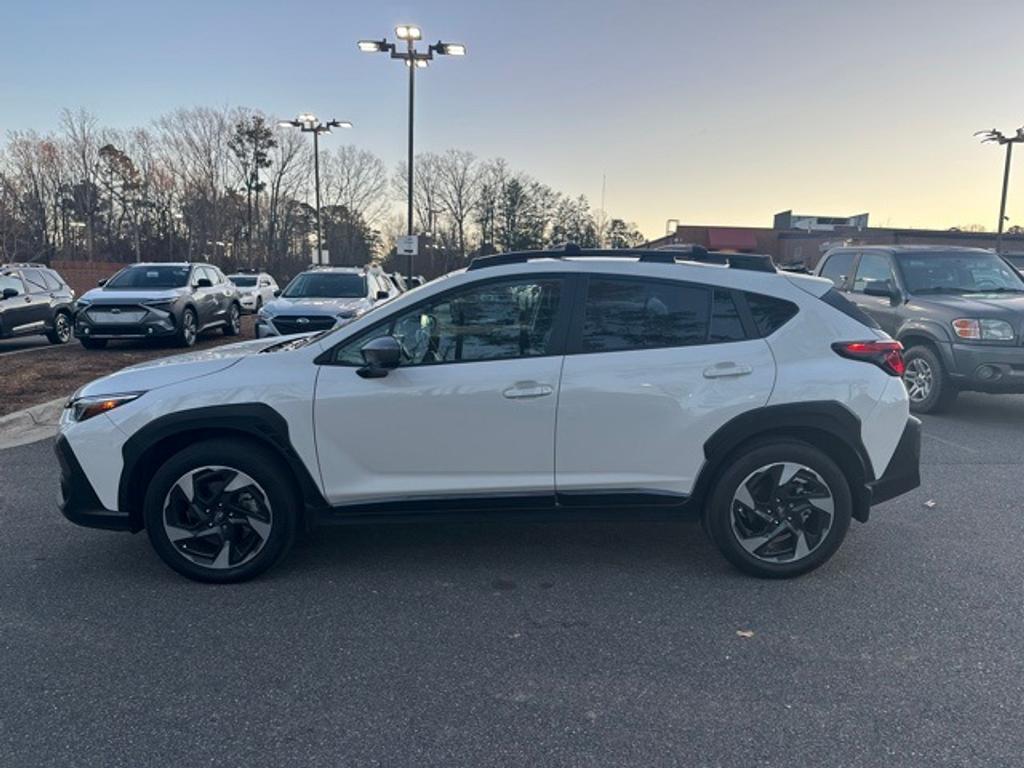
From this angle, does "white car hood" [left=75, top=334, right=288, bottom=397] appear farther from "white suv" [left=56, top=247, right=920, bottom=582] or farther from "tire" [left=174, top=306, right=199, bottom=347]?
"tire" [left=174, top=306, right=199, bottom=347]

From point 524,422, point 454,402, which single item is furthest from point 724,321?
point 454,402

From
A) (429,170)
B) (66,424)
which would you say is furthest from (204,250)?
(66,424)

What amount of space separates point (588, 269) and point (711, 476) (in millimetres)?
1315

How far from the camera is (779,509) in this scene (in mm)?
3725

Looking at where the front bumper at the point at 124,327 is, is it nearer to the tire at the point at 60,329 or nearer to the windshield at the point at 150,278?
the windshield at the point at 150,278

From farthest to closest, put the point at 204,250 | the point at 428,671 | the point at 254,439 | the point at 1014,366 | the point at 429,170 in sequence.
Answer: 1. the point at 429,170
2. the point at 204,250
3. the point at 1014,366
4. the point at 254,439
5. the point at 428,671

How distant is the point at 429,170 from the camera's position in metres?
70.6

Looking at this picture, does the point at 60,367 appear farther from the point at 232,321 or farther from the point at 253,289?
the point at 253,289

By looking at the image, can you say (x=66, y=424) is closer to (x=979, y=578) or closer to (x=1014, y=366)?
(x=979, y=578)

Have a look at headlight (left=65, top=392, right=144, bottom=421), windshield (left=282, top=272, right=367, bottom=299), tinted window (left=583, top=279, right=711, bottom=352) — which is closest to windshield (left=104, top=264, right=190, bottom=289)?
windshield (left=282, top=272, right=367, bottom=299)

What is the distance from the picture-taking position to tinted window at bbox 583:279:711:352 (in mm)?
3693

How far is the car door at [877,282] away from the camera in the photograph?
8.51 metres

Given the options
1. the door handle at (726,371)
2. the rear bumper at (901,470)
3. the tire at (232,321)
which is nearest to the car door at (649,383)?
the door handle at (726,371)

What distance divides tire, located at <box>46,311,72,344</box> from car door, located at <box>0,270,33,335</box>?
0.72m
